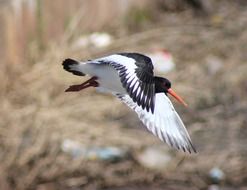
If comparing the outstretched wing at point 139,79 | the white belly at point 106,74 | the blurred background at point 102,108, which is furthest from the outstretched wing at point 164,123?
the blurred background at point 102,108

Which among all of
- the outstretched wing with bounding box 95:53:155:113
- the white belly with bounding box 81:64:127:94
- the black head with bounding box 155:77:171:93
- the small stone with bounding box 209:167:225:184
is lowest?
the outstretched wing with bounding box 95:53:155:113

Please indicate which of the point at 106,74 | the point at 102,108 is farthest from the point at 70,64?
the point at 102,108

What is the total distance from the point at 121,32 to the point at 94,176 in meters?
2.00

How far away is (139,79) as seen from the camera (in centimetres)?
183

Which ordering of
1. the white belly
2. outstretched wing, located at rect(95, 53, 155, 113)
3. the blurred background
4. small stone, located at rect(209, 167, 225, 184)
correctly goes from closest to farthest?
outstretched wing, located at rect(95, 53, 155, 113)
the white belly
the blurred background
small stone, located at rect(209, 167, 225, 184)

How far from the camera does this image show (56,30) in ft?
16.3

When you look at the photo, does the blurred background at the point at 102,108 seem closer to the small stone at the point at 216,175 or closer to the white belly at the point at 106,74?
the small stone at the point at 216,175

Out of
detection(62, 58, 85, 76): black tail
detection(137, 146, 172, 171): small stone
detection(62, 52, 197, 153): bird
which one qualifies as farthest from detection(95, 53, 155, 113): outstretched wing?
detection(137, 146, 172, 171): small stone

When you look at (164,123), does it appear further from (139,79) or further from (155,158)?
(155,158)

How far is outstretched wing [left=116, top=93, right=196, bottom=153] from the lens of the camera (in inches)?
83.0

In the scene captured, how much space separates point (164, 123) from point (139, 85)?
0.42 m

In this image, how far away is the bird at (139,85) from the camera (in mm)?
1823

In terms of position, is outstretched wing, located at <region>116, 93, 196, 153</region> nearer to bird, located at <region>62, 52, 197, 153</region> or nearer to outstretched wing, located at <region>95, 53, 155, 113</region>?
bird, located at <region>62, 52, 197, 153</region>

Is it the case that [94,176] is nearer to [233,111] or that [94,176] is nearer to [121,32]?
[233,111]
